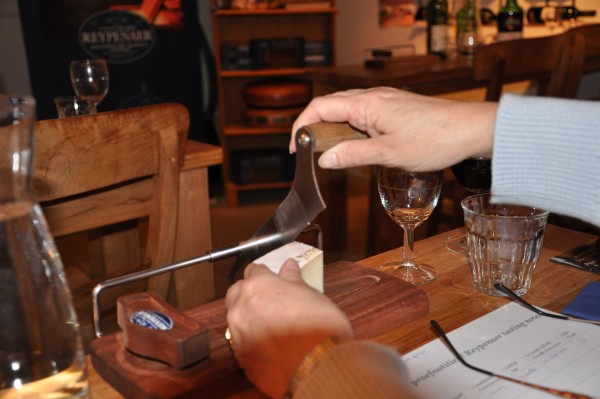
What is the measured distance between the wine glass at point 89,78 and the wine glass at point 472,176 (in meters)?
1.18

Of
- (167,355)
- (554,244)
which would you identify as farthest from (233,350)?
→ (554,244)

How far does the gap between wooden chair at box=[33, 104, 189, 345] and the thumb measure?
1.97ft

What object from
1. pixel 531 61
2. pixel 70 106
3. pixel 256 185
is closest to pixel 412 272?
pixel 70 106

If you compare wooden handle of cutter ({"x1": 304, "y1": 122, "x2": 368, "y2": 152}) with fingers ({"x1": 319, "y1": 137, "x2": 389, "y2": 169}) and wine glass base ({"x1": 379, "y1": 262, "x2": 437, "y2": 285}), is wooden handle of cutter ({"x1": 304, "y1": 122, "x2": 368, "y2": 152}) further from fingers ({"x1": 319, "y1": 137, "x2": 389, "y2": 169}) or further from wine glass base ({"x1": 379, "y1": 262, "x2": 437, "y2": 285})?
wine glass base ({"x1": 379, "y1": 262, "x2": 437, "y2": 285})

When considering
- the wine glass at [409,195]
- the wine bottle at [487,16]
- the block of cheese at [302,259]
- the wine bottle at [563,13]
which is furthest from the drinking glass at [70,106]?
the wine bottle at [563,13]

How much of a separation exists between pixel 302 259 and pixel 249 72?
292 centimetres

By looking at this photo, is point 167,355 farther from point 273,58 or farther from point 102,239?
point 273,58

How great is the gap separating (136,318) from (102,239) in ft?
4.41

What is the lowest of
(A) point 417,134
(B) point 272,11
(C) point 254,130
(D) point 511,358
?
(C) point 254,130

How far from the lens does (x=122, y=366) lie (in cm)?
63

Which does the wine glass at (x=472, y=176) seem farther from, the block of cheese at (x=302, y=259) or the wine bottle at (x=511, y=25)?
the wine bottle at (x=511, y=25)

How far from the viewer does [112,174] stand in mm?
1186

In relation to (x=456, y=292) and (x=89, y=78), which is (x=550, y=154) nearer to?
(x=456, y=292)

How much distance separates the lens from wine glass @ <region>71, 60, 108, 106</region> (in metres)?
1.83
